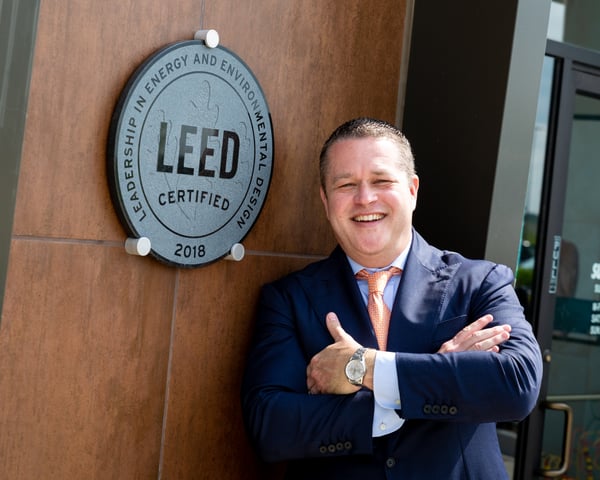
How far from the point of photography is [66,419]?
2.30 meters

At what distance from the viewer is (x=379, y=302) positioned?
2.70 m

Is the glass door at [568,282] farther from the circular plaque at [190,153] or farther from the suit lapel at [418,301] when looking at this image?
the circular plaque at [190,153]

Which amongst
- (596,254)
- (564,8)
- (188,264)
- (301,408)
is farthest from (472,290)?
(564,8)

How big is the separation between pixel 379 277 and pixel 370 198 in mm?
269

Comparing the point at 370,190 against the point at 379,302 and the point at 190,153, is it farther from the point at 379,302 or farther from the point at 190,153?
the point at 190,153

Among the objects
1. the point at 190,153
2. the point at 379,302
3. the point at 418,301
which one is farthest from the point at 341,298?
the point at 190,153

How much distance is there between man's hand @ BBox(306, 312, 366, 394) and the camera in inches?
95.9

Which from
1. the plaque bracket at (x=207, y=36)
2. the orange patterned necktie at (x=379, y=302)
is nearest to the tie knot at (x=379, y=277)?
the orange patterned necktie at (x=379, y=302)

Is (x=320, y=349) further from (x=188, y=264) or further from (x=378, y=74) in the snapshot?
(x=378, y=74)

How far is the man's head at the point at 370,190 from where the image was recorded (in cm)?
267

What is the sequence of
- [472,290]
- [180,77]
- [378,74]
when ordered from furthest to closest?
1. [378,74]
2. [472,290]
3. [180,77]

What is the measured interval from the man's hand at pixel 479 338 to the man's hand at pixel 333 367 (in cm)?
28

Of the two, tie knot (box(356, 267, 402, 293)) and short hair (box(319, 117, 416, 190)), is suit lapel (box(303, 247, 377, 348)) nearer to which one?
tie knot (box(356, 267, 402, 293))

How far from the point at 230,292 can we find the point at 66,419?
68cm
